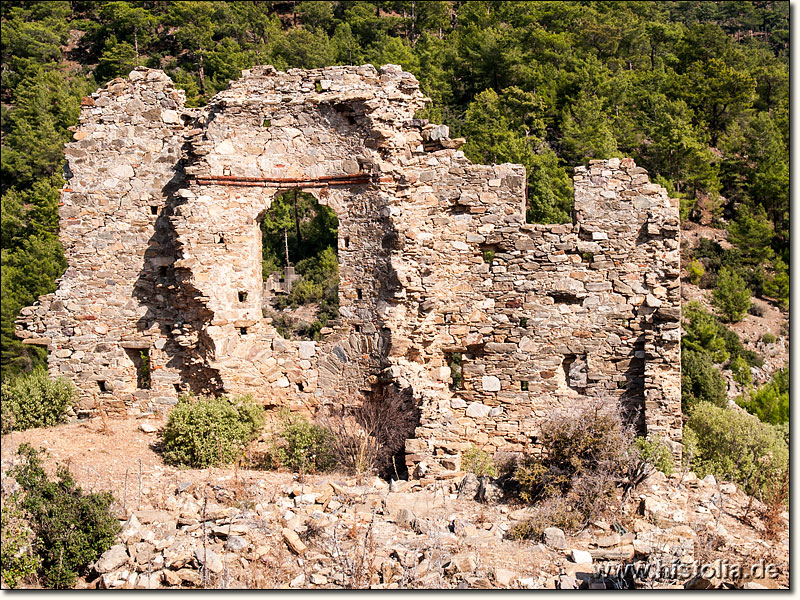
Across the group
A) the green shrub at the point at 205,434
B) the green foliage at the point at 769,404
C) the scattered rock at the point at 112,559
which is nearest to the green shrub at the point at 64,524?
the scattered rock at the point at 112,559

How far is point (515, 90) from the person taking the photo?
124 ft

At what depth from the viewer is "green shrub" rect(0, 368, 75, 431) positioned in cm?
1139

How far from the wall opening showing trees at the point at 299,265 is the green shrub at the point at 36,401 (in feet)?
53.4

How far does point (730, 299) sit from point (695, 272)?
1838 millimetres

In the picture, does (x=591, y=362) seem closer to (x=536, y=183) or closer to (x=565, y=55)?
(x=536, y=183)

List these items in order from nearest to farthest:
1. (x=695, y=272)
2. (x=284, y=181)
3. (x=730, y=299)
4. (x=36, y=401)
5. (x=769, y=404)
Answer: (x=36, y=401) → (x=284, y=181) → (x=769, y=404) → (x=730, y=299) → (x=695, y=272)

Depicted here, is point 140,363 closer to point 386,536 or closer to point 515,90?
point 386,536

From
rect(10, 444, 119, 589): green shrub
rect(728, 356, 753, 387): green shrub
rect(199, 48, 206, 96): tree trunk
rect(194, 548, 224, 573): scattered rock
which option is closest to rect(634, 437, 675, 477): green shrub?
rect(194, 548, 224, 573): scattered rock

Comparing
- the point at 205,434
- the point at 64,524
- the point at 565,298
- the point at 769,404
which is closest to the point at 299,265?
the point at 769,404

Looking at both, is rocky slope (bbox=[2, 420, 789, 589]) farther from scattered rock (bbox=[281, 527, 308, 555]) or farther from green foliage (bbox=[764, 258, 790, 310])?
green foliage (bbox=[764, 258, 790, 310])

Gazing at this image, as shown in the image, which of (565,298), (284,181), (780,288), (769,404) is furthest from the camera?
(780,288)

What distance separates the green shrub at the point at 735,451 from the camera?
11.8m

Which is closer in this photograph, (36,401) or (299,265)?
(36,401)

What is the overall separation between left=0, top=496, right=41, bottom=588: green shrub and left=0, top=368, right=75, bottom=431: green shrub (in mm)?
4284
